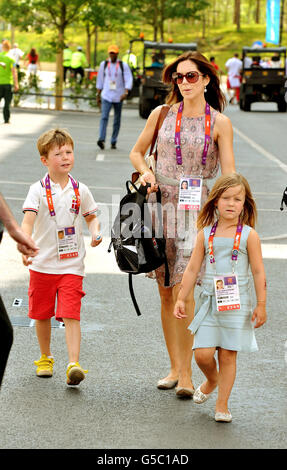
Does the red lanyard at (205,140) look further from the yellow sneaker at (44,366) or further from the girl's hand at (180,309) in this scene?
the yellow sneaker at (44,366)

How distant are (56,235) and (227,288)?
3.97ft

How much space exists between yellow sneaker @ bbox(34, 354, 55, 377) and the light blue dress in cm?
112

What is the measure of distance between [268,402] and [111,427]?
3.14 ft

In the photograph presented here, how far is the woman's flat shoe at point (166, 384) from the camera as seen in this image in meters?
5.72

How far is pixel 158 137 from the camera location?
5.75 meters

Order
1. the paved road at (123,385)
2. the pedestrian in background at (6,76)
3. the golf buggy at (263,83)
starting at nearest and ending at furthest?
the paved road at (123,385) → the pedestrian in background at (6,76) → the golf buggy at (263,83)

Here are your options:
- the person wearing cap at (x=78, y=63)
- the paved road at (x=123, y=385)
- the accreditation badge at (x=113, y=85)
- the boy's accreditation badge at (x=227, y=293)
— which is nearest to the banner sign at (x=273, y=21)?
the person wearing cap at (x=78, y=63)

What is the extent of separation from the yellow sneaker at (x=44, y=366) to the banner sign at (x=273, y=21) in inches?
1743

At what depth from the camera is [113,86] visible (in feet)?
65.6

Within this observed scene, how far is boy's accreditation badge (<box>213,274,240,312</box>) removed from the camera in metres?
5.03

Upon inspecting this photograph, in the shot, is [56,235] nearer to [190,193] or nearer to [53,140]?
[53,140]

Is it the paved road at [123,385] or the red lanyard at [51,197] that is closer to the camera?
the paved road at [123,385]

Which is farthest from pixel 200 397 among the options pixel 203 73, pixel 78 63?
pixel 78 63
